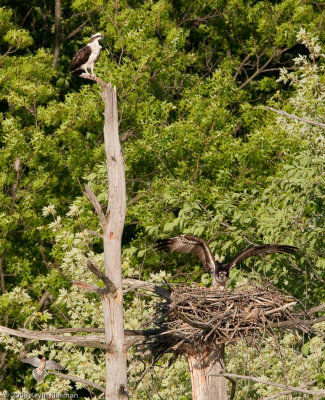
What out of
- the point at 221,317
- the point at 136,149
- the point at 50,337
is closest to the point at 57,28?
the point at 136,149

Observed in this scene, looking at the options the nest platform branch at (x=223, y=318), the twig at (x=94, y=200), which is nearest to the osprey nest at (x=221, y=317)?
the nest platform branch at (x=223, y=318)

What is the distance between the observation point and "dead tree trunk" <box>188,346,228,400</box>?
1029 cm

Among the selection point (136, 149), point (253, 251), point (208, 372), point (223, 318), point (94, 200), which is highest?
point (136, 149)

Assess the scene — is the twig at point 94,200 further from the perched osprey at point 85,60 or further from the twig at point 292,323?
the perched osprey at point 85,60

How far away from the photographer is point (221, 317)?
32.3 feet

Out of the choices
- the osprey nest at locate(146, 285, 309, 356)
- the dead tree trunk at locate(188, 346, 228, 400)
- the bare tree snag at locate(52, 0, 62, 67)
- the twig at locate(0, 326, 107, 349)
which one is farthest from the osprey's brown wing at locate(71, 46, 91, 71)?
the bare tree snag at locate(52, 0, 62, 67)

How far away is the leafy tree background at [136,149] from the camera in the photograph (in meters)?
16.4

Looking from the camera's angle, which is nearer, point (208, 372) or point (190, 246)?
point (208, 372)

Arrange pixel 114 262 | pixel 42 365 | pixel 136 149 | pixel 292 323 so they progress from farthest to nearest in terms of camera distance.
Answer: pixel 136 149 → pixel 42 365 → pixel 292 323 → pixel 114 262

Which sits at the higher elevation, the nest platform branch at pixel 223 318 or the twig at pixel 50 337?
the nest platform branch at pixel 223 318

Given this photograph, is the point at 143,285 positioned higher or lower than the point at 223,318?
higher

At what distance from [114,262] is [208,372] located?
1699 millimetres

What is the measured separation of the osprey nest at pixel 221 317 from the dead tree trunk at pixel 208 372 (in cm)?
20

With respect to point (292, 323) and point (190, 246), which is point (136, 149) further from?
point (292, 323)
